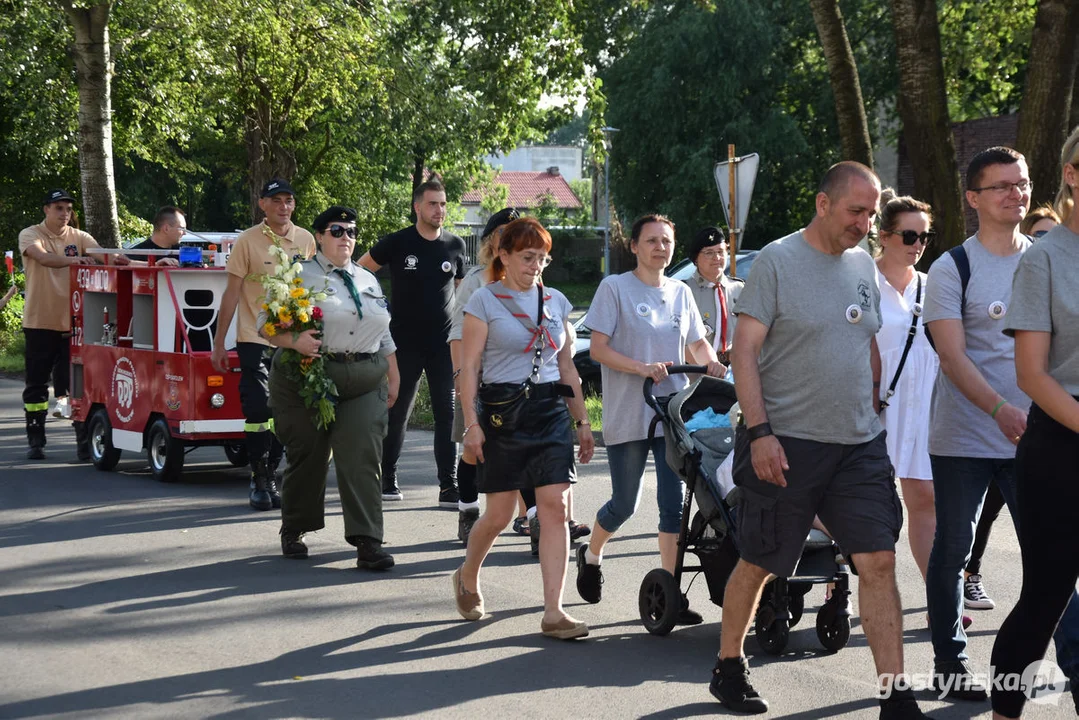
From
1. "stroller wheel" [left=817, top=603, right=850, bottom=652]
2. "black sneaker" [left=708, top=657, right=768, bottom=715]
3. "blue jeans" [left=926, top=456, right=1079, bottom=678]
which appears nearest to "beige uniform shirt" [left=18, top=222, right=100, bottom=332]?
"stroller wheel" [left=817, top=603, right=850, bottom=652]

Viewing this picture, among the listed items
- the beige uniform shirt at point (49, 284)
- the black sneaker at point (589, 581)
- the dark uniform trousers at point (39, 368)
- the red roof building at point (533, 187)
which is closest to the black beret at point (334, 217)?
the black sneaker at point (589, 581)

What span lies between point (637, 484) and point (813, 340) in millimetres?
1926

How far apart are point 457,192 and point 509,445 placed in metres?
63.6

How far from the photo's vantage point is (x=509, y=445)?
254 inches

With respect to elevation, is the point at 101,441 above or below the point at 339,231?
below

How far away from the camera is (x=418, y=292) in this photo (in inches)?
386

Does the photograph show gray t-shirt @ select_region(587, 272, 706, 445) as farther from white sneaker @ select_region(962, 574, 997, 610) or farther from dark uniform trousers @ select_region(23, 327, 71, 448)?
dark uniform trousers @ select_region(23, 327, 71, 448)

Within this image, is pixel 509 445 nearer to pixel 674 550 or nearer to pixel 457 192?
pixel 674 550

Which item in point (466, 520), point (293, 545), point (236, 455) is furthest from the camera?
point (236, 455)

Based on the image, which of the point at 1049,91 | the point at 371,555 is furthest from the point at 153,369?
the point at 1049,91

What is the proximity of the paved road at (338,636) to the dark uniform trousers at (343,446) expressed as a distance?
300mm

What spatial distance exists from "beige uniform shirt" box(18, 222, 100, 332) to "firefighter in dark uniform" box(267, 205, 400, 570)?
17.5ft

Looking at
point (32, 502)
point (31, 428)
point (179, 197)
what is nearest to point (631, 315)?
point (32, 502)

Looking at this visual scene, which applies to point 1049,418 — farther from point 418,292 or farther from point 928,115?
point 928,115
